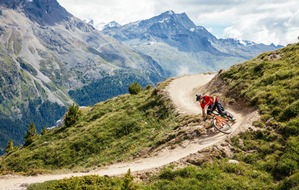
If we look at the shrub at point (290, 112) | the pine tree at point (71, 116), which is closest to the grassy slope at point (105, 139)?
the pine tree at point (71, 116)

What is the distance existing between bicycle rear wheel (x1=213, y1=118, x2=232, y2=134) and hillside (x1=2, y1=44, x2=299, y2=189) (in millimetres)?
2806

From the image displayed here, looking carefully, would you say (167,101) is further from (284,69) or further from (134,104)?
(284,69)

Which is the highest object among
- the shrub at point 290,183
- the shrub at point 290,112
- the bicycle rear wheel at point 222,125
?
the shrub at point 290,112

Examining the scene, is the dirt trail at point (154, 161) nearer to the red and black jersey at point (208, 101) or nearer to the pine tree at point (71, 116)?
the red and black jersey at point (208, 101)

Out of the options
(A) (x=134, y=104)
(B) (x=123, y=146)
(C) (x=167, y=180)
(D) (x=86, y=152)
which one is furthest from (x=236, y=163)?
(A) (x=134, y=104)

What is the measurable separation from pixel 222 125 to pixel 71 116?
33697mm

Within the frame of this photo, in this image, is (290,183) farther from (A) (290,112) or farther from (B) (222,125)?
(B) (222,125)

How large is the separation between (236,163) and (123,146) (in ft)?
59.4

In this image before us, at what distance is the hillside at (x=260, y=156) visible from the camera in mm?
20781

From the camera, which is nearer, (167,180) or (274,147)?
(167,180)

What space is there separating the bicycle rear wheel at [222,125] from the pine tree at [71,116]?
3284cm

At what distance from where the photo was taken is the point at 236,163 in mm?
22875

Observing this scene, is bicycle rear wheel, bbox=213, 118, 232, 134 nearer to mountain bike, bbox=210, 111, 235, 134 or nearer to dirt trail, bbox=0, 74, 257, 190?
mountain bike, bbox=210, 111, 235, 134

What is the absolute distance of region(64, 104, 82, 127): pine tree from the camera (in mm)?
55906
